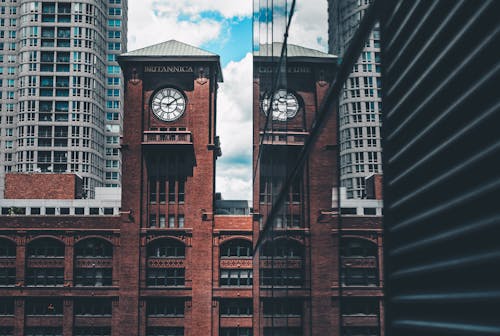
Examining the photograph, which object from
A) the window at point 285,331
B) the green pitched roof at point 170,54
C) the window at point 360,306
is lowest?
the window at point 285,331

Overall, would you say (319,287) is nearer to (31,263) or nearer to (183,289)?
(183,289)

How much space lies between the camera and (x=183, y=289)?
48062 millimetres

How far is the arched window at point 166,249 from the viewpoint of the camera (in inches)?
1922

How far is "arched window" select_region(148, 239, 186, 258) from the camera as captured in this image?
4881 cm

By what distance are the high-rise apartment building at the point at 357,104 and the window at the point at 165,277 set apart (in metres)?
45.4

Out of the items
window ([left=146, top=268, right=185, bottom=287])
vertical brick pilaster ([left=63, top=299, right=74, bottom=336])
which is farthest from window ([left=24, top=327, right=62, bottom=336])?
window ([left=146, top=268, right=185, bottom=287])

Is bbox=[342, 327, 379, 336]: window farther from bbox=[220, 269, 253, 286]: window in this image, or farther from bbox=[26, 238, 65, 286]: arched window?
bbox=[26, 238, 65, 286]: arched window

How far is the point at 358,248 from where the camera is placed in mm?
3139

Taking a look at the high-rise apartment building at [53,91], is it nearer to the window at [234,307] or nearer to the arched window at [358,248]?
the window at [234,307]

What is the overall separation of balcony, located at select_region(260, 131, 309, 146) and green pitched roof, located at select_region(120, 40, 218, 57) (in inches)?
1642

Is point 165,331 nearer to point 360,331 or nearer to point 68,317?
point 68,317

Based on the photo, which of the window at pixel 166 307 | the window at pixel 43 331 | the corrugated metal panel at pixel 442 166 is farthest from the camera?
the window at pixel 166 307

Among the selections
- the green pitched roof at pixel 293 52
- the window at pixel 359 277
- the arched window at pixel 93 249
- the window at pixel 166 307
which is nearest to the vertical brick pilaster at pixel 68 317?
the arched window at pixel 93 249

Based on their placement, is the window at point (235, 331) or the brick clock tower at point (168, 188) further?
the brick clock tower at point (168, 188)
